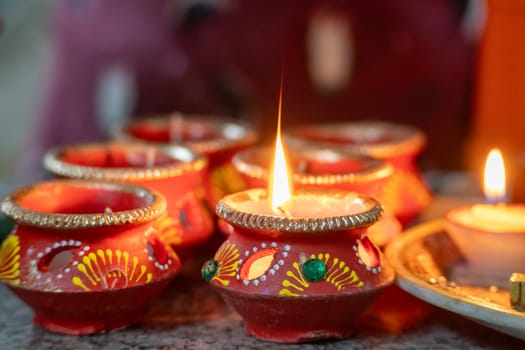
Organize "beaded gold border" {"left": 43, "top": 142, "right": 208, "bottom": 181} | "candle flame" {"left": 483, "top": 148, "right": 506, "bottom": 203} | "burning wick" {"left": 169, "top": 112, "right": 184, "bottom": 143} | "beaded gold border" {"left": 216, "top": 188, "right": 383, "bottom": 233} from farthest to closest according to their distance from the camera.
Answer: "burning wick" {"left": 169, "top": 112, "right": 184, "bottom": 143}
"candle flame" {"left": 483, "top": 148, "right": 506, "bottom": 203}
"beaded gold border" {"left": 43, "top": 142, "right": 208, "bottom": 181}
"beaded gold border" {"left": 216, "top": 188, "right": 383, "bottom": 233}

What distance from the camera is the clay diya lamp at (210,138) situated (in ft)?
3.82

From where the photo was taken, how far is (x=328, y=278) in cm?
82

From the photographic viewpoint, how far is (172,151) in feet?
3.60

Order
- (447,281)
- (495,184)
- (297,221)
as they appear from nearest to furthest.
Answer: (297,221) → (447,281) → (495,184)

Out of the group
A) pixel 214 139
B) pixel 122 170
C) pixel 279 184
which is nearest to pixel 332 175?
pixel 279 184

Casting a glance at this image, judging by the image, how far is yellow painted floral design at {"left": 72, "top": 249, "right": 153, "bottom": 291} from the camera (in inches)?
32.9

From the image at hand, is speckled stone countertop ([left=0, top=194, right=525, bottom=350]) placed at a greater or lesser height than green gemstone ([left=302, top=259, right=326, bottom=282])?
lesser

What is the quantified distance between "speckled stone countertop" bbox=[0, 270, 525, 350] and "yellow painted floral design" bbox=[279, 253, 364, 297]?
7 cm

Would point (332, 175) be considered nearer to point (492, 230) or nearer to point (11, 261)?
point (492, 230)

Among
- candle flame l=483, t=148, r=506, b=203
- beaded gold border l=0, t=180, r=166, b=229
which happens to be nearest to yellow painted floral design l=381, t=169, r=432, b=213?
candle flame l=483, t=148, r=506, b=203

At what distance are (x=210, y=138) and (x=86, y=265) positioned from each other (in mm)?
495

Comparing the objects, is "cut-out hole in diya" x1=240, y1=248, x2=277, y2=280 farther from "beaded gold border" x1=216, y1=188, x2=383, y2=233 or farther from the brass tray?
the brass tray

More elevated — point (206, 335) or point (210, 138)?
point (210, 138)

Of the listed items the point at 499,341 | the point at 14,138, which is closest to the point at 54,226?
the point at 499,341
